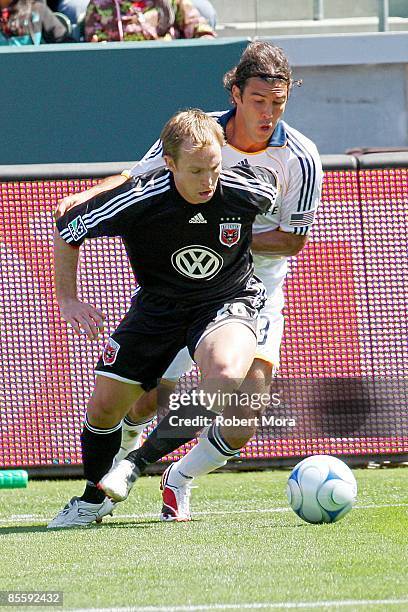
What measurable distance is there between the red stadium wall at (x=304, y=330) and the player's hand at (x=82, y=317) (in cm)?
234

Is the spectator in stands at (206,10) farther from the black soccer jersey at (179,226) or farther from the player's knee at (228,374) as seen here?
the player's knee at (228,374)

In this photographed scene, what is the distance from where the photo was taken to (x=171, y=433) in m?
6.55

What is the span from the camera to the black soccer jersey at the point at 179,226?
571 cm

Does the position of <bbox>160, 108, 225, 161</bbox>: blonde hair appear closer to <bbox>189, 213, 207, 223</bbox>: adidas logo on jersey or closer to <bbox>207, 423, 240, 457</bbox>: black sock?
<bbox>189, 213, 207, 223</bbox>: adidas logo on jersey

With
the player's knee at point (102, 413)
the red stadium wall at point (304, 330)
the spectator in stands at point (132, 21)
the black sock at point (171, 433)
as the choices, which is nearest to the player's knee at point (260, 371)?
the black sock at point (171, 433)

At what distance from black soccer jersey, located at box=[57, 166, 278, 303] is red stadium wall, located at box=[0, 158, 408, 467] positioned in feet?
7.44

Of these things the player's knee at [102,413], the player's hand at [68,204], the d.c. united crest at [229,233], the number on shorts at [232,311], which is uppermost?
the player's hand at [68,204]

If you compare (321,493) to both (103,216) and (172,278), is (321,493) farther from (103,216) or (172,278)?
(103,216)

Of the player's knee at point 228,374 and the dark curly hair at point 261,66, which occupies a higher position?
the dark curly hair at point 261,66

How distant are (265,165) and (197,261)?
748mm

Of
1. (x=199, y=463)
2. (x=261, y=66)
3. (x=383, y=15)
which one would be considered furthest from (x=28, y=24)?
(x=199, y=463)

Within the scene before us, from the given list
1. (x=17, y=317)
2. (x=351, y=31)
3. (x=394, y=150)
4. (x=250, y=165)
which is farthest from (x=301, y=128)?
(x=250, y=165)

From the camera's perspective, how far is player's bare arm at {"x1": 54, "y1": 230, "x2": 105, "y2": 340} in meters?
5.71

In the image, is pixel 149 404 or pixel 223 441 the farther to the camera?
pixel 149 404
